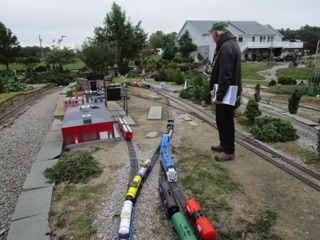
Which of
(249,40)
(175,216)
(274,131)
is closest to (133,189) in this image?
(175,216)

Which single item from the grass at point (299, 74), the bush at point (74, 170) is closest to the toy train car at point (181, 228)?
the bush at point (74, 170)

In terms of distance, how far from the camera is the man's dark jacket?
3584 millimetres

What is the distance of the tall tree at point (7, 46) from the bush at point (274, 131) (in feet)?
112

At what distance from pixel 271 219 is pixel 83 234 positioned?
88.5 inches

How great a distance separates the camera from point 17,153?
515 centimetres

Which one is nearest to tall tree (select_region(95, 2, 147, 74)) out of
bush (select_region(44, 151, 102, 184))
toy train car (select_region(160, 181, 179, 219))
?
bush (select_region(44, 151, 102, 184))

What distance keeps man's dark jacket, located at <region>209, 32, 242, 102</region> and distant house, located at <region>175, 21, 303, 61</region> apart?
3451 centimetres

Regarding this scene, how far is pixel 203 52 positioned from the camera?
38.2 metres

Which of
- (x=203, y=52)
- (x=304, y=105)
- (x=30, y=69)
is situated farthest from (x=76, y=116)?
(x=203, y=52)

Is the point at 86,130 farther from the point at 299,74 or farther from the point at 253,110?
the point at 299,74

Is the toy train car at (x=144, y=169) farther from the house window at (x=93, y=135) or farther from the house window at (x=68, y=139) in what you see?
the house window at (x=68, y=139)

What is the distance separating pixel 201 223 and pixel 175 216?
1.02 ft

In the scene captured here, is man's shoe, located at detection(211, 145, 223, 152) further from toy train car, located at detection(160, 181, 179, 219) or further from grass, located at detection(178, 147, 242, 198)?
toy train car, located at detection(160, 181, 179, 219)

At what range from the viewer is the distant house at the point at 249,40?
124ft
